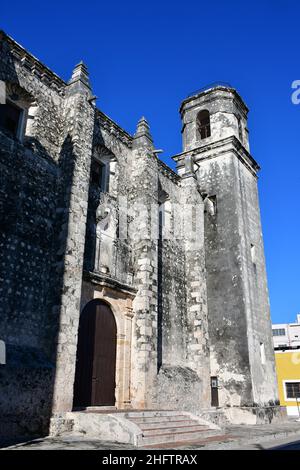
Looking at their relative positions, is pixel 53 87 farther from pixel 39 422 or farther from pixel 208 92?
pixel 208 92

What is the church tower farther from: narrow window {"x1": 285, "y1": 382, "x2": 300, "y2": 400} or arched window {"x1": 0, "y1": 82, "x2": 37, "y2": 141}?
narrow window {"x1": 285, "y1": 382, "x2": 300, "y2": 400}

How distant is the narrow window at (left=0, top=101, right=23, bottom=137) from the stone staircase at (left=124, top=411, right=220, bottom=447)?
712cm

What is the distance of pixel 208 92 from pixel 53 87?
1002cm

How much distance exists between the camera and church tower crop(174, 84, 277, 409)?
1418cm

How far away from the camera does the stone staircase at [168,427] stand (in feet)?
25.3

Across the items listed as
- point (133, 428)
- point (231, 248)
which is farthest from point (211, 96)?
point (133, 428)

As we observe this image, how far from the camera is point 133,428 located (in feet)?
24.2

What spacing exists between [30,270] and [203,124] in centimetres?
1313

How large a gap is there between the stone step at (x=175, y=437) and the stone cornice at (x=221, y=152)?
38.0ft

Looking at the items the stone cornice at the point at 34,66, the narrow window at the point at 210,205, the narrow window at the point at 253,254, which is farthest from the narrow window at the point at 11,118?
the narrow window at the point at 253,254

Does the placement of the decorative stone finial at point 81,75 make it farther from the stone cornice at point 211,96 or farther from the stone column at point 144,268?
the stone cornice at point 211,96

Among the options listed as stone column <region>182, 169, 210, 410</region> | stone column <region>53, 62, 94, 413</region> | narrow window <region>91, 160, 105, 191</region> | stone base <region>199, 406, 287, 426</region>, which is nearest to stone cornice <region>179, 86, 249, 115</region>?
stone column <region>182, 169, 210, 410</region>

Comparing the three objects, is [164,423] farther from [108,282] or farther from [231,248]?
[231,248]
